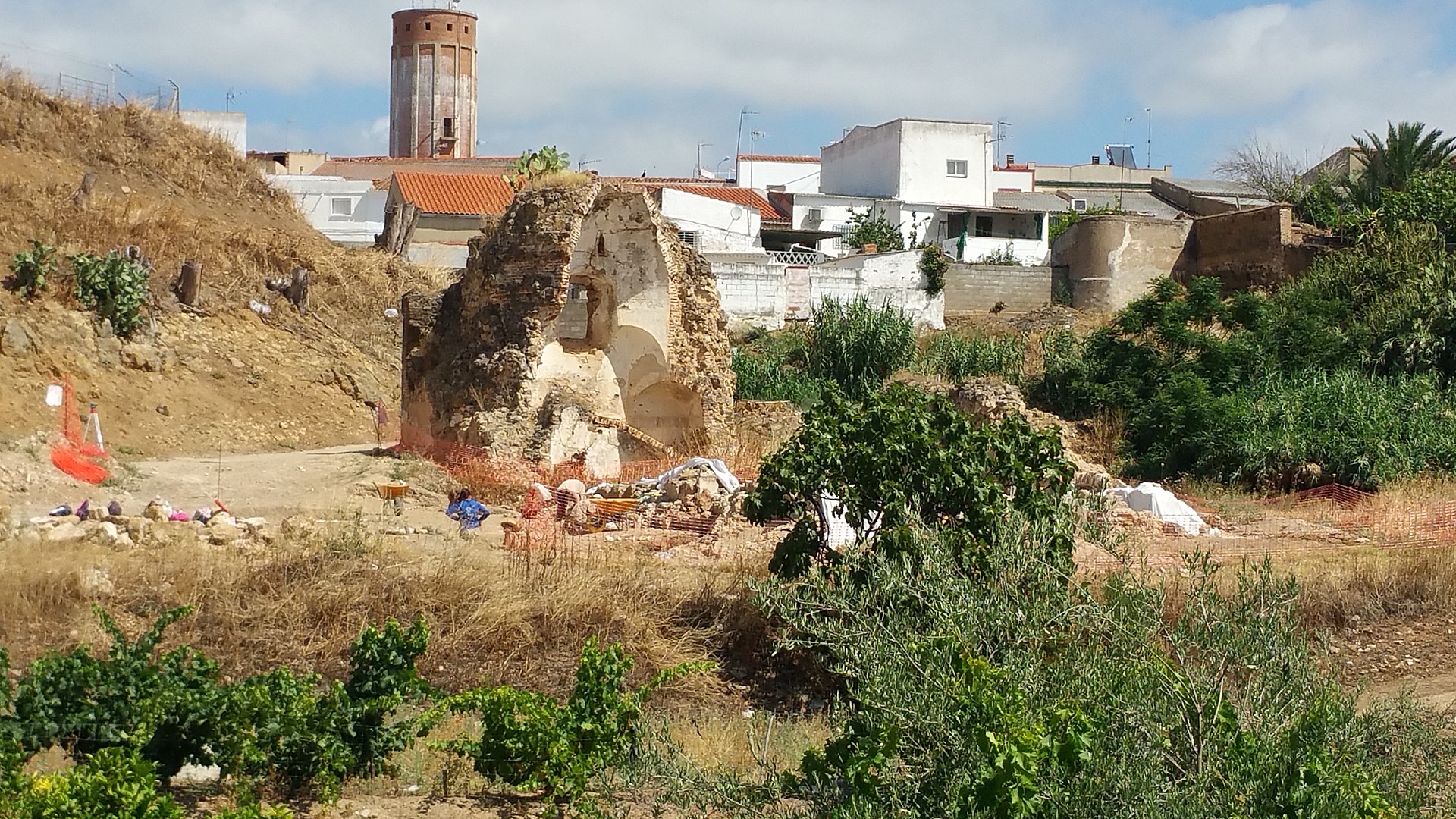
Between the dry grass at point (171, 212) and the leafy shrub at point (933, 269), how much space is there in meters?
11.4

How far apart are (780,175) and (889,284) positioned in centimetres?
1845

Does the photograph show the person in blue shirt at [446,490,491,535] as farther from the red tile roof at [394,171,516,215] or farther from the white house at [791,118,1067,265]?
the white house at [791,118,1067,265]

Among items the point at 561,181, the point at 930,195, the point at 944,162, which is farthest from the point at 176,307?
the point at 944,162

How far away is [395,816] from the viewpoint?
7090mm

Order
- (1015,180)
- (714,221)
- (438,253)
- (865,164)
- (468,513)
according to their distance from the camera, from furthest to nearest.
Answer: (1015,180)
(865,164)
(714,221)
(438,253)
(468,513)

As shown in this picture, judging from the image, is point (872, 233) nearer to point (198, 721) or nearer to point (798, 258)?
point (798, 258)

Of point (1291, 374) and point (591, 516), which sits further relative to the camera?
point (1291, 374)

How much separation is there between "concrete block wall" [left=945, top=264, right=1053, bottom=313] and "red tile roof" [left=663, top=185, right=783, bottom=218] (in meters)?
8.12

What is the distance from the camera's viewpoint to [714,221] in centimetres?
3997

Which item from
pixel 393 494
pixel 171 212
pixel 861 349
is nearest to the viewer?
pixel 393 494

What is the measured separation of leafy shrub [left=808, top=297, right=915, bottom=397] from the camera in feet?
96.8

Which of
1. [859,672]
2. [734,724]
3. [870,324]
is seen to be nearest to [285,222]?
[870,324]

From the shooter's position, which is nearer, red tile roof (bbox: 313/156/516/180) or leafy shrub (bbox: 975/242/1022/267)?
leafy shrub (bbox: 975/242/1022/267)

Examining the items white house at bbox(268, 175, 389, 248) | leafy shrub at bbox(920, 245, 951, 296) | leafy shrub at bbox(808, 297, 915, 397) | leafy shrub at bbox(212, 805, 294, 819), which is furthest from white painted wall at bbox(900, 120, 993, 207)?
leafy shrub at bbox(212, 805, 294, 819)
